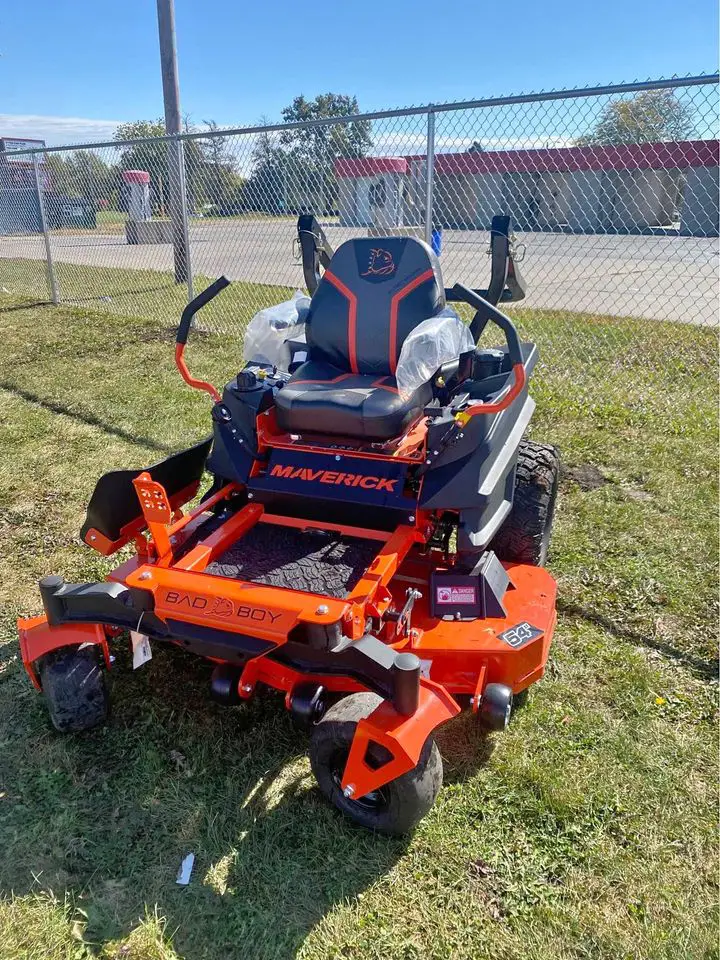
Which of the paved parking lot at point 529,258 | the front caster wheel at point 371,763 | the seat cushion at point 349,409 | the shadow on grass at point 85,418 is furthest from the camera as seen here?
the paved parking lot at point 529,258

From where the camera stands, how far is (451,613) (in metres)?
2.73

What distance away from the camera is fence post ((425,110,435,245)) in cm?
507

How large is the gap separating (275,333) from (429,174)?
2229 millimetres

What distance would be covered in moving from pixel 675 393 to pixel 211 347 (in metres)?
4.75

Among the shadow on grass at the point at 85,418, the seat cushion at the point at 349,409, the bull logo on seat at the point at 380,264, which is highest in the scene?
the bull logo on seat at the point at 380,264

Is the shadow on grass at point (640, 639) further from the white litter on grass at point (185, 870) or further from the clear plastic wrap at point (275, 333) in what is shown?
the white litter on grass at point (185, 870)

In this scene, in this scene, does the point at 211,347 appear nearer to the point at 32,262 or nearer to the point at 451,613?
the point at 451,613

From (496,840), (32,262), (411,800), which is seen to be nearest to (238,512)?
(411,800)

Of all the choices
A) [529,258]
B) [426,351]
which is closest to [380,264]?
[426,351]

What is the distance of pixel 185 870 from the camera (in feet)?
7.24

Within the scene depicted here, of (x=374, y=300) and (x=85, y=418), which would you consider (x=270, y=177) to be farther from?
(x=374, y=300)

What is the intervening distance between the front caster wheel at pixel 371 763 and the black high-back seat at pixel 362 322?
119 cm

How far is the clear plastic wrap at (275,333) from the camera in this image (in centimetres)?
370

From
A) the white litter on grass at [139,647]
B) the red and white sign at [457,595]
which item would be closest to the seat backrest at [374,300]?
the red and white sign at [457,595]
